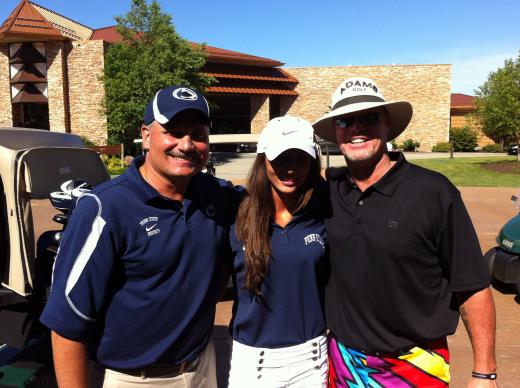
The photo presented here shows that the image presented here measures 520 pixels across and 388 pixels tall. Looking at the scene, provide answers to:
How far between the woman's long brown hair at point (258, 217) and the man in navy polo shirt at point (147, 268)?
0.47ft

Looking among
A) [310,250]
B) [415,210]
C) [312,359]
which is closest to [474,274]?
[415,210]

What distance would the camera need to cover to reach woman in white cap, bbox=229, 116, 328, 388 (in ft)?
7.41

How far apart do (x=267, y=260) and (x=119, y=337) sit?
743 mm

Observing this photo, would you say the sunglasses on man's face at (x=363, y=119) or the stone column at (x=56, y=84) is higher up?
the stone column at (x=56, y=84)

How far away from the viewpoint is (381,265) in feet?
6.93

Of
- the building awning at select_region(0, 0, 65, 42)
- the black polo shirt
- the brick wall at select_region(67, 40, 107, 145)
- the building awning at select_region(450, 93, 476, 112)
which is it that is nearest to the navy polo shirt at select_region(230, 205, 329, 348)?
the black polo shirt

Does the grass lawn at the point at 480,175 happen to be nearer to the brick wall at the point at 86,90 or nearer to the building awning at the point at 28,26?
the brick wall at the point at 86,90

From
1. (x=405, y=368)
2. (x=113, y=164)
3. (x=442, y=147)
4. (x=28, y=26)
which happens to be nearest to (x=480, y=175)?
(x=113, y=164)

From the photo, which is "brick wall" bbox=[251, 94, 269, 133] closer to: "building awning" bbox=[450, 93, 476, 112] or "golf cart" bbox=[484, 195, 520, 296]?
"building awning" bbox=[450, 93, 476, 112]

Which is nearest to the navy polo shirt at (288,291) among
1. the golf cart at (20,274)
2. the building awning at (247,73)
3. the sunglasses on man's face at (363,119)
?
the sunglasses on man's face at (363,119)

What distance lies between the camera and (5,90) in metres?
31.3

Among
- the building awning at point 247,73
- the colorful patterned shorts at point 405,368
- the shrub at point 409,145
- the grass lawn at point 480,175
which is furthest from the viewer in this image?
the shrub at point 409,145

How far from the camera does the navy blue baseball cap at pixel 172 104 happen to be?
2002 mm

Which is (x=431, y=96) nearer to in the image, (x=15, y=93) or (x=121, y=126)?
(x=121, y=126)
